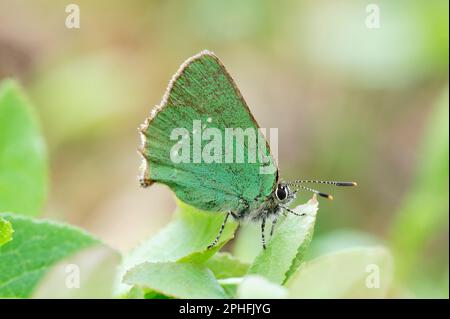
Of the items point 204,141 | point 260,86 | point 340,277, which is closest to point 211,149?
point 204,141

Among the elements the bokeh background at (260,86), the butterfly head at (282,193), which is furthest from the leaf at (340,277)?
the bokeh background at (260,86)

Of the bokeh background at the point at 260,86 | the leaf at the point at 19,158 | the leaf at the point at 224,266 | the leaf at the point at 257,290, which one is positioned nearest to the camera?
the leaf at the point at 257,290

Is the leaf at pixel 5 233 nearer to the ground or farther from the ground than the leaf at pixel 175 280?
farther from the ground

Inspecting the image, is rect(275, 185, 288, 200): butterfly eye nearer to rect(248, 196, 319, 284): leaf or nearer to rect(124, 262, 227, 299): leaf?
rect(248, 196, 319, 284): leaf

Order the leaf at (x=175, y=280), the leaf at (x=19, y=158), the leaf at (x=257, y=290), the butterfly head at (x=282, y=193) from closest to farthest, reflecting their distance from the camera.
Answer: the leaf at (x=257, y=290) → the leaf at (x=175, y=280) → the leaf at (x=19, y=158) → the butterfly head at (x=282, y=193)

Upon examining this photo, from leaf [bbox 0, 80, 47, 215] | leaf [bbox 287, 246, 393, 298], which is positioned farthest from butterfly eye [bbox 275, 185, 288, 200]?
leaf [bbox 287, 246, 393, 298]

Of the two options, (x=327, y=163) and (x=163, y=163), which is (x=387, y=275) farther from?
(x=327, y=163)

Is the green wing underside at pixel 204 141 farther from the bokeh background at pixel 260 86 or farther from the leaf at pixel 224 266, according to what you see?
the bokeh background at pixel 260 86

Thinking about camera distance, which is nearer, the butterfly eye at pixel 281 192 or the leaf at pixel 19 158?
the leaf at pixel 19 158
